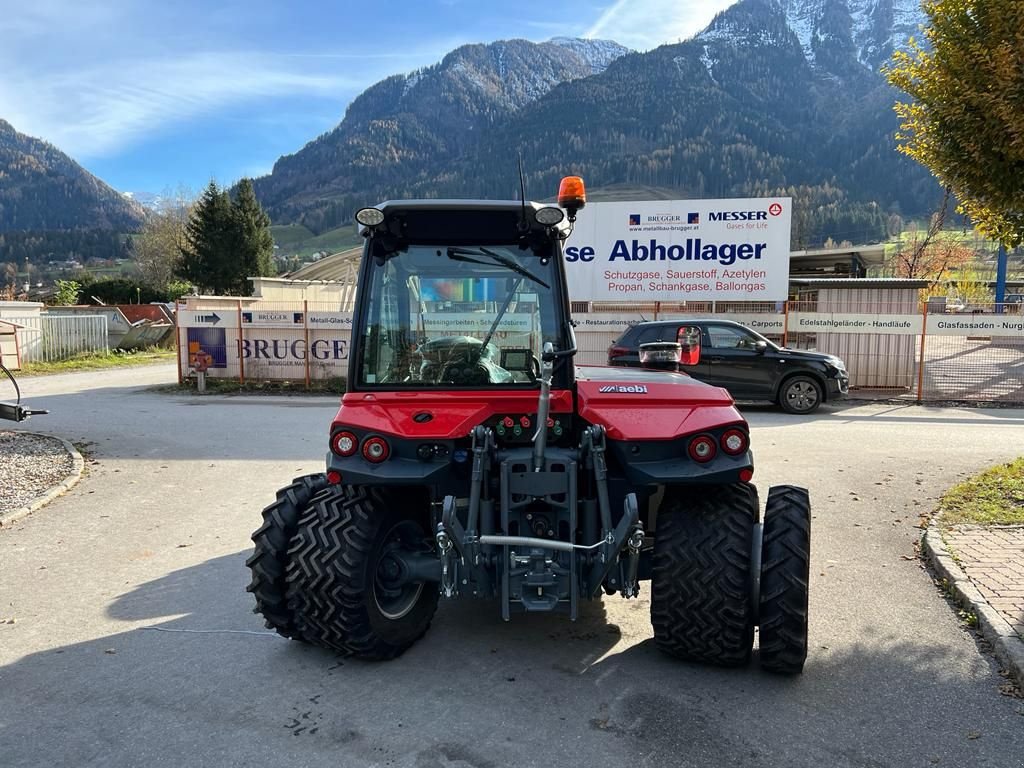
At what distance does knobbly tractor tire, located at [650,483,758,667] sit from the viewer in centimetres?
350

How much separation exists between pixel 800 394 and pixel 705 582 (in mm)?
11106

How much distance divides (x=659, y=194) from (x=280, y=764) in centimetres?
14827

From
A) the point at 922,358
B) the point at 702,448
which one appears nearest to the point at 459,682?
the point at 702,448

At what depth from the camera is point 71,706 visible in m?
3.42

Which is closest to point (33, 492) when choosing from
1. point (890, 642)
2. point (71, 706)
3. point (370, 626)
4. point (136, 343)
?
point (71, 706)

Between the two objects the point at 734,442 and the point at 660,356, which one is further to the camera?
the point at 660,356

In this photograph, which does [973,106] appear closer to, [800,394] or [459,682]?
[459,682]

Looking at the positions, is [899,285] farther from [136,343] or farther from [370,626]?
[136,343]

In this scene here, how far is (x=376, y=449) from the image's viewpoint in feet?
11.8

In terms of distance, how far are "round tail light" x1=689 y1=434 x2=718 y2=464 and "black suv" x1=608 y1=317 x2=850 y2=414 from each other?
9992 millimetres

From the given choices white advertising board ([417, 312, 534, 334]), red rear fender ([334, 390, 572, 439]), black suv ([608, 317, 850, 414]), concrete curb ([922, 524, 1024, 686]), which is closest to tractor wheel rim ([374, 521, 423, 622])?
red rear fender ([334, 390, 572, 439])

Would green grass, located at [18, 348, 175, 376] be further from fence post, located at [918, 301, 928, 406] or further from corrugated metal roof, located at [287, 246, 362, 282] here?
fence post, located at [918, 301, 928, 406]

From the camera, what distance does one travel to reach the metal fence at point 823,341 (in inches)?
614

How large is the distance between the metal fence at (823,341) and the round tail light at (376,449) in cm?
1342
